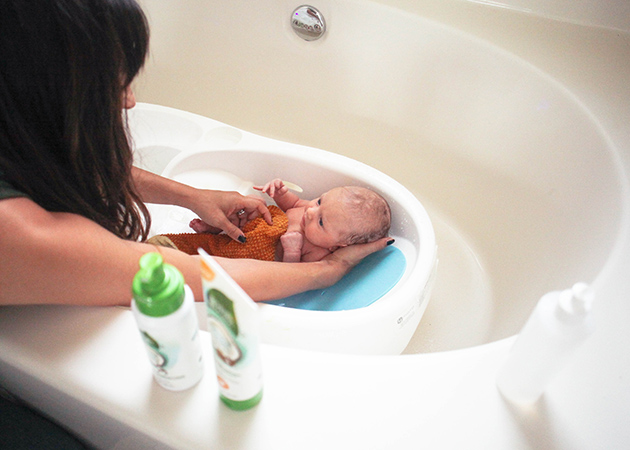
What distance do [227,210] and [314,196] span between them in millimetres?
230

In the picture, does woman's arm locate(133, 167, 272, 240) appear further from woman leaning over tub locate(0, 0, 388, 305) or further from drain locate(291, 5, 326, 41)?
drain locate(291, 5, 326, 41)

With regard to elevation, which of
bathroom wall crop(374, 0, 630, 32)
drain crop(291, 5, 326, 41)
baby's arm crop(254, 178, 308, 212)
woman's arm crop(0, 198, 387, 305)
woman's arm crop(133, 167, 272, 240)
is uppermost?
bathroom wall crop(374, 0, 630, 32)

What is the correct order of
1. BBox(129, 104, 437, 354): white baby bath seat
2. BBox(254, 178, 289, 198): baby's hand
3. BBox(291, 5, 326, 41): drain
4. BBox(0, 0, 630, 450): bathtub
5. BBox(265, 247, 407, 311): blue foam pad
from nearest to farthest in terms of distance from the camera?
BBox(0, 0, 630, 450): bathtub < BBox(129, 104, 437, 354): white baby bath seat < BBox(265, 247, 407, 311): blue foam pad < BBox(254, 178, 289, 198): baby's hand < BBox(291, 5, 326, 41): drain

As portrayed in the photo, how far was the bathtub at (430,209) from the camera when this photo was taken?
1.52ft

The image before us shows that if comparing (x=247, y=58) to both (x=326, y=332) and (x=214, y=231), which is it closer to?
(x=214, y=231)

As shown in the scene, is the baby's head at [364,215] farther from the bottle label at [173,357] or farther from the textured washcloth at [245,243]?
the bottle label at [173,357]

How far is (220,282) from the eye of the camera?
36 cm

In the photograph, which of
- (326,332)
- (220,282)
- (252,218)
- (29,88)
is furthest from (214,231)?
(220,282)

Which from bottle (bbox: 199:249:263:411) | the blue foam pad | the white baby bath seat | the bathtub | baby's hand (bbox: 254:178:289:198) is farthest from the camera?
baby's hand (bbox: 254:178:289:198)

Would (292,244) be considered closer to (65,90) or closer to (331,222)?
(331,222)

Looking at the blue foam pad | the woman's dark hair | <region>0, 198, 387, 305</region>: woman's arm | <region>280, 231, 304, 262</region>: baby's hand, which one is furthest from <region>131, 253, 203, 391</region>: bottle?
<region>280, 231, 304, 262</region>: baby's hand

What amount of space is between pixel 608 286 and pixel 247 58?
125cm

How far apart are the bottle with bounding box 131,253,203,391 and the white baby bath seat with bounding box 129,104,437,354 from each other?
279 millimetres

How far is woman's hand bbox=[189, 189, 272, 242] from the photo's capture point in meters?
0.92
